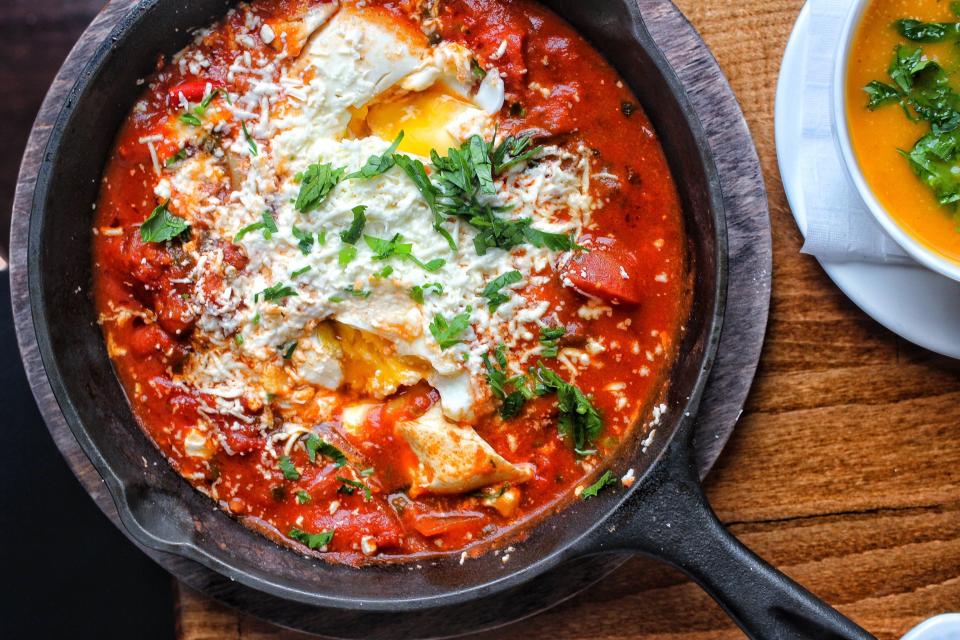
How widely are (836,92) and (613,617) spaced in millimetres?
1999

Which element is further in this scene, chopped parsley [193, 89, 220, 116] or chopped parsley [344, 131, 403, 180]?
chopped parsley [193, 89, 220, 116]

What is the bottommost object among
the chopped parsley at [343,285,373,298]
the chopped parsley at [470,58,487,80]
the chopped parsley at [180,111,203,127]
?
the chopped parsley at [343,285,373,298]

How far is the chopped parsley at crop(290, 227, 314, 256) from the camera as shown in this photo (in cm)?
305

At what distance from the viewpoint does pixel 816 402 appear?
3236 millimetres

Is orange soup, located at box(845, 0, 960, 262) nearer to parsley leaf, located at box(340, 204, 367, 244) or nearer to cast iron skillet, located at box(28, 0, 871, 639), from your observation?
cast iron skillet, located at box(28, 0, 871, 639)

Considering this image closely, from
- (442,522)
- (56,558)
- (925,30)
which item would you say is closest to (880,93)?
(925,30)

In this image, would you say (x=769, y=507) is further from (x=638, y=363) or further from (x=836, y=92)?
(x=836, y=92)

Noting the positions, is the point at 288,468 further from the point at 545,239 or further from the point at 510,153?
the point at 510,153

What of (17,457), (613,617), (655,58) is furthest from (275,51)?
(613,617)

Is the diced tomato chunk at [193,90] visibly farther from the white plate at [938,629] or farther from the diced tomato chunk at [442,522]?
the white plate at [938,629]

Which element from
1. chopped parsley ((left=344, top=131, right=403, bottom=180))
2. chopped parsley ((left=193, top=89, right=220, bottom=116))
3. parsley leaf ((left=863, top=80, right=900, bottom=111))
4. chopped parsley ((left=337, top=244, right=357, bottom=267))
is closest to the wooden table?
parsley leaf ((left=863, top=80, right=900, bottom=111))

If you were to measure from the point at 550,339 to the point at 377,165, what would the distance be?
0.85 metres

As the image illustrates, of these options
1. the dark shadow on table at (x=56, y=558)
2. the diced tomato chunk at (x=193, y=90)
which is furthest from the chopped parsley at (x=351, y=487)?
the diced tomato chunk at (x=193, y=90)

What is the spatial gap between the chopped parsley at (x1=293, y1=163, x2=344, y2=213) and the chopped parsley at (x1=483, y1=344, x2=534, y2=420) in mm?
784
